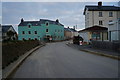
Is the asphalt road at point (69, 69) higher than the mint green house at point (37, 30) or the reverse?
the reverse

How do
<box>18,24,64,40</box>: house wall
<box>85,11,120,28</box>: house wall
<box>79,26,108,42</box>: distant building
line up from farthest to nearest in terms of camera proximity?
<box>18,24,64,40</box>: house wall → <box>85,11,120,28</box>: house wall → <box>79,26,108,42</box>: distant building

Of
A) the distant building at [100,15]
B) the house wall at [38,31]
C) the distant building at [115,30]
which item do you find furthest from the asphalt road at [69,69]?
the house wall at [38,31]

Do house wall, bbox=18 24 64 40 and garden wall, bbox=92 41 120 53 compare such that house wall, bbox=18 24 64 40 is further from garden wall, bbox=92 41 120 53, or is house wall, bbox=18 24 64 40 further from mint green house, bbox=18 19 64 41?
garden wall, bbox=92 41 120 53

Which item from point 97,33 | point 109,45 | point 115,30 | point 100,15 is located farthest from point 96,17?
point 109,45

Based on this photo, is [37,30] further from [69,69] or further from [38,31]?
[69,69]

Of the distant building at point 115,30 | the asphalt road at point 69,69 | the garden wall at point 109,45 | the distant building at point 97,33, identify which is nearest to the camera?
the asphalt road at point 69,69

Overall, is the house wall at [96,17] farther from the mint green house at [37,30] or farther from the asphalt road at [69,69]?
the asphalt road at [69,69]

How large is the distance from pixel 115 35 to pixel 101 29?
12.7 metres

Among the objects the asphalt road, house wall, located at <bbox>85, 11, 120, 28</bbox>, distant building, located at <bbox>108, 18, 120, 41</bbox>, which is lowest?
the asphalt road

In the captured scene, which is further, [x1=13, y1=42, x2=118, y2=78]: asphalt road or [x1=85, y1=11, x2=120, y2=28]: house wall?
[x1=85, y1=11, x2=120, y2=28]: house wall

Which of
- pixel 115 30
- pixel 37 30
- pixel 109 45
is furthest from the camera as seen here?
pixel 37 30

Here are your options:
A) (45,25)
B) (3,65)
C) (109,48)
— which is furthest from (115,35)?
(45,25)

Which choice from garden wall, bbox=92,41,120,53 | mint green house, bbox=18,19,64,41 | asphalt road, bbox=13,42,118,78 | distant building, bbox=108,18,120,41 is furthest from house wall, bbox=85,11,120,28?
asphalt road, bbox=13,42,118,78

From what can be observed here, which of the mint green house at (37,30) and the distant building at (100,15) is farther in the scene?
the mint green house at (37,30)
